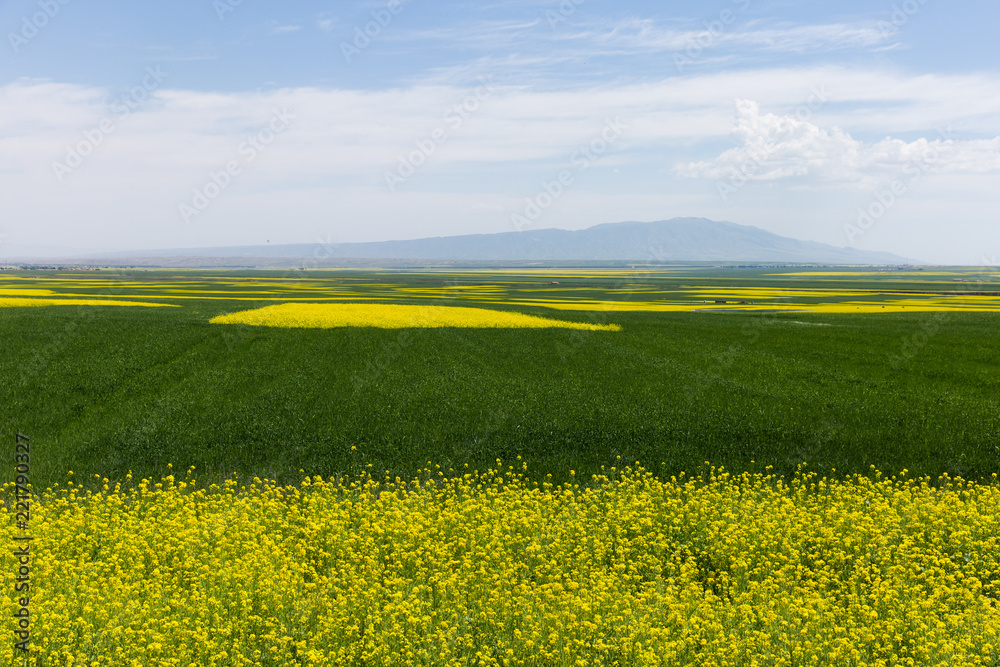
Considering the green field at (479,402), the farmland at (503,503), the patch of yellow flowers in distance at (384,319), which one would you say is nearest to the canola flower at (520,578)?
the farmland at (503,503)

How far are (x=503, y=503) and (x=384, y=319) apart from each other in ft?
120

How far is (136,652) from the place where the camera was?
9562mm

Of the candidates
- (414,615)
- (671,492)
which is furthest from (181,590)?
(671,492)

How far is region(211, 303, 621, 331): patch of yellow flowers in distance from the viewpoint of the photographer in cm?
4822

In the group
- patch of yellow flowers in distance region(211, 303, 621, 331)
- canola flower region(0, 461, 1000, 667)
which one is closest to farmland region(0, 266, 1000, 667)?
canola flower region(0, 461, 1000, 667)

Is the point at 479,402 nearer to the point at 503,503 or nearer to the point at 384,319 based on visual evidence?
the point at 503,503

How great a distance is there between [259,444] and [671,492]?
13883 millimetres

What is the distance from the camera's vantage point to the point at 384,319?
2012 inches

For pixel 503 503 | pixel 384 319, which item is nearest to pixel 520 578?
pixel 503 503

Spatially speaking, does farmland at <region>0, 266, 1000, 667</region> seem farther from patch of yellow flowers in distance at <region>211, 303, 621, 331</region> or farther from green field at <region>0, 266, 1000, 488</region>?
patch of yellow flowers in distance at <region>211, 303, 621, 331</region>

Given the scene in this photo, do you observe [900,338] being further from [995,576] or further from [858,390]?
[995,576]

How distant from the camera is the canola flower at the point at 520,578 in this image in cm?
987

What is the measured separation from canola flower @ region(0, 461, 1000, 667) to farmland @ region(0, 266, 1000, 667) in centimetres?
8

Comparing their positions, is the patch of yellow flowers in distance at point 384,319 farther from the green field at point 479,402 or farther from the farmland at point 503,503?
the farmland at point 503,503
